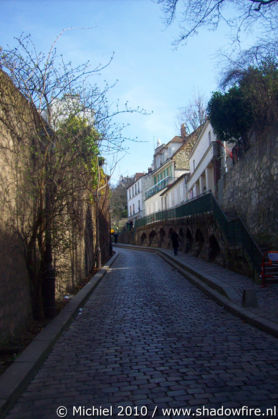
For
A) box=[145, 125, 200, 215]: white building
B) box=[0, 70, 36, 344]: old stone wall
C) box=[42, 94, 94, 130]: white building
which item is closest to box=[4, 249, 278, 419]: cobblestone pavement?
box=[0, 70, 36, 344]: old stone wall

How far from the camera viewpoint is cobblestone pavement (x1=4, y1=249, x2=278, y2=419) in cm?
383

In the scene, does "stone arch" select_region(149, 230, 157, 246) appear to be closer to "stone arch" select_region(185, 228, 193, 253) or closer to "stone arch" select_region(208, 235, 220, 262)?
"stone arch" select_region(185, 228, 193, 253)

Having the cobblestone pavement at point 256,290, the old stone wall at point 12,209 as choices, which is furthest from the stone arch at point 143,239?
the old stone wall at point 12,209

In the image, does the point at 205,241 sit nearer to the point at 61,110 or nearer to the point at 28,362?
the point at 61,110

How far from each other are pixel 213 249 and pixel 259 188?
4.40m

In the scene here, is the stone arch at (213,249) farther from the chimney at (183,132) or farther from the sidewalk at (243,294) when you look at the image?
the chimney at (183,132)

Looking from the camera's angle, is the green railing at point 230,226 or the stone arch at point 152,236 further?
the stone arch at point 152,236

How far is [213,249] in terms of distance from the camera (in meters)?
18.1

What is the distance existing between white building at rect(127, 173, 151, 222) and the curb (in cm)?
5434

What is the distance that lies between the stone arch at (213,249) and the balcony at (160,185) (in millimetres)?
28337

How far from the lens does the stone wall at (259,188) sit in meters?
13.2

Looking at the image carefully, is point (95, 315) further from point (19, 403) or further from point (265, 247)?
point (265, 247)

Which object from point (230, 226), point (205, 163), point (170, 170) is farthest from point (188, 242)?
point (170, 170)

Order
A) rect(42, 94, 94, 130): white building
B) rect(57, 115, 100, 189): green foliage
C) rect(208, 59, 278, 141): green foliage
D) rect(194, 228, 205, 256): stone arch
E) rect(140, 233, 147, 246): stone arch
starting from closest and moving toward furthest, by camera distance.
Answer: rect(57, 115, 100, 189): green foliage → rect(42, 94, 94, 130): white building → rect(208, 59, 278, 141): green foliage → rect(194, 228, 205, 256): stone arch → rect(140, 233, 147, 246): stone arch
